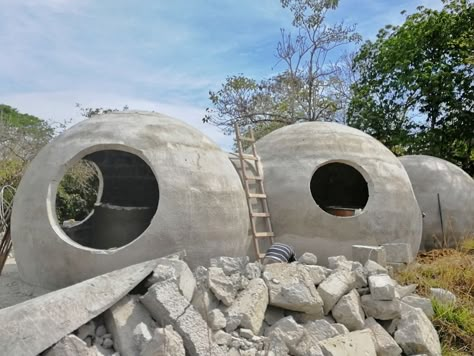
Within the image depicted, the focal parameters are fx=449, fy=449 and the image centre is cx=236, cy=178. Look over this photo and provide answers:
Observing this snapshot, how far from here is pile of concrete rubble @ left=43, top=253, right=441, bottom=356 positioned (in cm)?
351

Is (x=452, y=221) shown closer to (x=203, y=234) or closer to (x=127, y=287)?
(x=203, y=234)

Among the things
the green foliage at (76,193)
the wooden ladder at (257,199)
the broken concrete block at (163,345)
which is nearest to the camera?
the broken concrete block at (163,345)

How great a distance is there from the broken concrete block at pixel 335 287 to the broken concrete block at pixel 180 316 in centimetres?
137

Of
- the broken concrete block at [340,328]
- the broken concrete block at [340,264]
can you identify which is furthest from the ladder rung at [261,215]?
the broken concrete block at [340,328]

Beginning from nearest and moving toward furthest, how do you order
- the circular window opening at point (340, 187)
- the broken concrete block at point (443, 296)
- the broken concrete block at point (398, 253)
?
the broken concrete block at point (443, 296), the broken concrete block at point (398, 253), the circular window opening at point (340, 187)

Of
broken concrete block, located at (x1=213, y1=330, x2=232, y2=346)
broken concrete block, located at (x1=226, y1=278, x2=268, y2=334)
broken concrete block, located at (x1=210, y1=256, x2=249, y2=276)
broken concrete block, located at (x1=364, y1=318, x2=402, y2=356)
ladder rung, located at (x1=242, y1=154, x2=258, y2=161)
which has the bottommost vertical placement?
broken concrete block, located at (x1=364, y1=318, x2=402, y2=356)

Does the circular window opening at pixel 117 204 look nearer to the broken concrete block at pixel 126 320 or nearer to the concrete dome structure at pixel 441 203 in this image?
the broken concrete block at pixel 126 320

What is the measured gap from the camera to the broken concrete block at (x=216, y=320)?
3.81m

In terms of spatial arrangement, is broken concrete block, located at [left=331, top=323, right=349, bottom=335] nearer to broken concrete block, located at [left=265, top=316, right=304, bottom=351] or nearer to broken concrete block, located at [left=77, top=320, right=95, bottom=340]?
broken concrete block, located at [left=265, top=316, right=304, bottom=351]

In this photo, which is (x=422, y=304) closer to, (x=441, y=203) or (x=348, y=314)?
(x=348, y=314)

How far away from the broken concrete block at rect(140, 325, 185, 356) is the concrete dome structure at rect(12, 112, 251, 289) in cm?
207

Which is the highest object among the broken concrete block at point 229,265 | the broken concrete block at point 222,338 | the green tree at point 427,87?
the green tree at point 427,87

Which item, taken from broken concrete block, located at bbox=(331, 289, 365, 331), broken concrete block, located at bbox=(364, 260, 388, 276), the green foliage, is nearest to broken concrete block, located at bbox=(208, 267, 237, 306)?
broken concrete block, located at bbox=(331, 289, 365, 331)

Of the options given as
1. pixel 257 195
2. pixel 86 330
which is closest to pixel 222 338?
pixel 86 330
